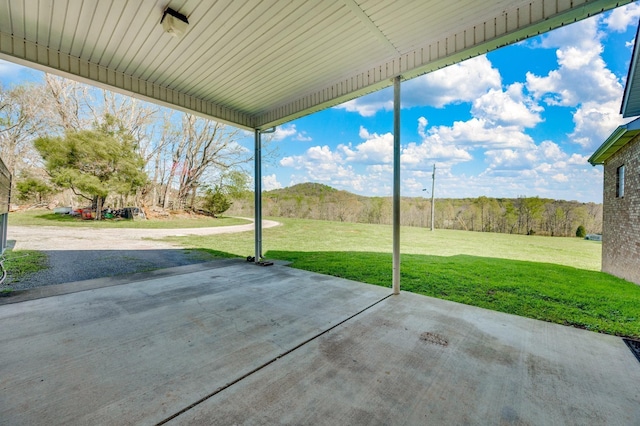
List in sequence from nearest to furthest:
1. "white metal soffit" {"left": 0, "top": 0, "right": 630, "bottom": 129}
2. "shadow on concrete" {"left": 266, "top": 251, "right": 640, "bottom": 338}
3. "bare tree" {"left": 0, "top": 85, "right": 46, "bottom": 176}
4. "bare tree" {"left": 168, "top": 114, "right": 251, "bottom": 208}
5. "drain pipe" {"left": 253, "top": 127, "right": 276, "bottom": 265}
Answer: "white metal soffit" {"left": 0, "top": 0, "right": 630, "bottom": 129}, "shadow on concrete" {"left": 266, "top": 251, "right": 640, "bottom": 338}, "drain pipe" {"left": 253, "top": 127, "right": 276, "bottom": 265}, "bare tree" {"left": 0, "top": 85, "right": 46, "bottom": 176}, "bare tree" {"left": 168, "top": 114, "right": 251, "bottom": 208}

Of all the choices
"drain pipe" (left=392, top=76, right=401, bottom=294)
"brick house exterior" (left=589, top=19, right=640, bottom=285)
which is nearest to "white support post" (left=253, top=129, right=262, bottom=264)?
"drain pipe" (left=392, top=76, right=401, bottom=294)

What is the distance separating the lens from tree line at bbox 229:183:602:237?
8844mm

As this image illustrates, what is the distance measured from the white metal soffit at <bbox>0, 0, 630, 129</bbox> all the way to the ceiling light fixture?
49 millimetres

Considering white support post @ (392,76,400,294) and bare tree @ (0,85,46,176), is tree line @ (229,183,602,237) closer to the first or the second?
white support post @ (392,76,400,294)

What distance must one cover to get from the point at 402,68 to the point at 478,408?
10.7 ft

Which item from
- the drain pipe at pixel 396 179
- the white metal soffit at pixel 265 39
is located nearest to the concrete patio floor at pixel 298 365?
the drain pipe at pixel 396 179

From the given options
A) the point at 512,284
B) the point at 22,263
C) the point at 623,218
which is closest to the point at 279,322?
the point at 512,284

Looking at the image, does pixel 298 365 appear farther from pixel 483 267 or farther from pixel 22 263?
pixel 22 263

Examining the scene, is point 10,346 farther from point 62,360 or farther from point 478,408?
point 478,408

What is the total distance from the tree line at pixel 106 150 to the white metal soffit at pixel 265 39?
11550 millimetres

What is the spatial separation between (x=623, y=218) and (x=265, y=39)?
679 cm

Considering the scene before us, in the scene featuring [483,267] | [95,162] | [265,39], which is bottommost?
[483,267]

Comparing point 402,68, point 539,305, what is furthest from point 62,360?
point 539,305

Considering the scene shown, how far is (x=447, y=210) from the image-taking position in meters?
11.8
